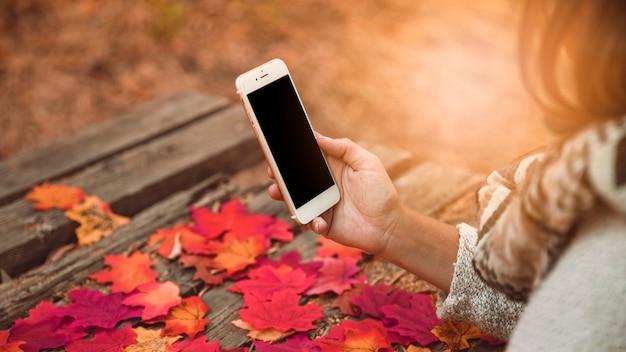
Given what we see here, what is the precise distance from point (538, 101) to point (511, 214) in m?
0.24

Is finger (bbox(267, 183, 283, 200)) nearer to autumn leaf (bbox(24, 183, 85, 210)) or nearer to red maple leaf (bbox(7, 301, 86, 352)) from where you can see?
red maple leaf (bbox(7, 301, 86, 352))

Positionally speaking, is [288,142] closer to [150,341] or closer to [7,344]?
[150,341]

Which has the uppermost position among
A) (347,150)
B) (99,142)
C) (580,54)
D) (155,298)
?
(580,54)

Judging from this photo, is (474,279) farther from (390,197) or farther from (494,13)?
(494,13)

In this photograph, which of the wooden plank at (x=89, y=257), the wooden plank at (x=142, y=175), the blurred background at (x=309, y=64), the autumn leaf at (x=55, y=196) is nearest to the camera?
the wooden plank at (x=89, y=257)

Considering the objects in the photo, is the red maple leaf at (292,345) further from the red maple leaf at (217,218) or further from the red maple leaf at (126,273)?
the red maple leaf at (217,218)

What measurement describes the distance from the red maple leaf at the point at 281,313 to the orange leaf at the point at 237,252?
0.72 feet

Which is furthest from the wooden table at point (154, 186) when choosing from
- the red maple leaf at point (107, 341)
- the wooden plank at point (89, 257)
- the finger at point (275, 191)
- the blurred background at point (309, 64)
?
the blurred background at point (309, 64)

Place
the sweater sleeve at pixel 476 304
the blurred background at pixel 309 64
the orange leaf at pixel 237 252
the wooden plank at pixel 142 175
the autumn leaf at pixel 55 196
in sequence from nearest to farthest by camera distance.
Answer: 1. the sweater sleeve at pixel 476 304
2. the orange leaf at pixel 237 252
3. the wooden plank at pixel 142 175
4. the autumn leaf at pixel 55 196
5. the blurred background at pixel 309 64

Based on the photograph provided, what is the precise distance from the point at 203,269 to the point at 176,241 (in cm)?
19

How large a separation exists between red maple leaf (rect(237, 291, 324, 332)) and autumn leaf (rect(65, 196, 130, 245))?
2.50 feet

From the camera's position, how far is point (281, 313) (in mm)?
1755

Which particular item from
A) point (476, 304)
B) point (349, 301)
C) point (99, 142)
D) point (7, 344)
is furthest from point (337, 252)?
point (99, 142)

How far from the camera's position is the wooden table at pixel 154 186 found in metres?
1.99
